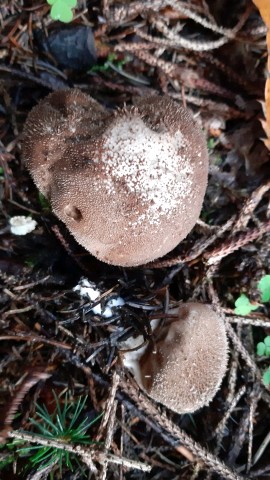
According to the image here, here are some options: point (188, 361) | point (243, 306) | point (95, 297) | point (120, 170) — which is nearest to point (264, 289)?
point (243, 306)

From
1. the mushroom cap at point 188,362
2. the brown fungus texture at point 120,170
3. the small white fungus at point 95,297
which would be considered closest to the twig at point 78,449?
the mushroom cap at point 188,362

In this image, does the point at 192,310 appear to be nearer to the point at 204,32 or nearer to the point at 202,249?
the point at 202,249

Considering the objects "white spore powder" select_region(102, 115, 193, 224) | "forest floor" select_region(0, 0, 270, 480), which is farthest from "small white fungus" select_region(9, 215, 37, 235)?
"white spore powder" select_region(102, 115, 193, 224)

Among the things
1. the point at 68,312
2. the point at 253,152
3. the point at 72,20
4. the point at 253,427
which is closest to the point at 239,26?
the point at 253,152

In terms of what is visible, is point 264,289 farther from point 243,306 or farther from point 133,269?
point 133,269

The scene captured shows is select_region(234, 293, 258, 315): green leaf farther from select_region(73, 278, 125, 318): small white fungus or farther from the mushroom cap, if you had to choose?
select_region(73, 278, 125, 318): small white fungus

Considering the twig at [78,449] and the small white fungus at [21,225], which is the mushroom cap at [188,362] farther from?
the small white fungus at [21,225]
